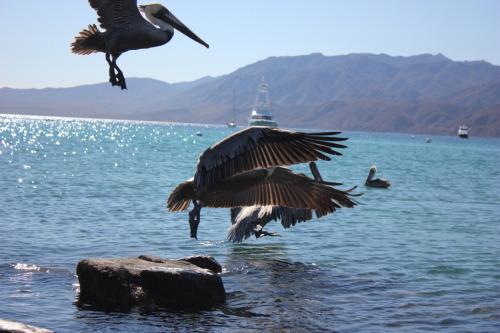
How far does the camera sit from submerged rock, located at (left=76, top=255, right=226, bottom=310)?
8.30 meters

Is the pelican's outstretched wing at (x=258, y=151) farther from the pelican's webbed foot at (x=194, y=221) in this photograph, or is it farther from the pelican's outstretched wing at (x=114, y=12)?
the pelican's outstretched wing at (x=114, y=12)

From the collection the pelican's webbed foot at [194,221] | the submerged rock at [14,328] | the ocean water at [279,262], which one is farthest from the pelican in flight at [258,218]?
the submerged rock at [14,328]

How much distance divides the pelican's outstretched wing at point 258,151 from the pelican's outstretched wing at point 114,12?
185 cm

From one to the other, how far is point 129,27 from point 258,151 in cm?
208

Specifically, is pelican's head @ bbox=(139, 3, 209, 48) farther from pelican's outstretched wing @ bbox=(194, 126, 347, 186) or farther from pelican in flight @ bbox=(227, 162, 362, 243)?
pelican in flight @ bbox=(227, 162, 362, 243)

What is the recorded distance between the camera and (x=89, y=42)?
6051 millimetres

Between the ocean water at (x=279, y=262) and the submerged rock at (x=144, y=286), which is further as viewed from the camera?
the submerged rock at (x=144, y=286)

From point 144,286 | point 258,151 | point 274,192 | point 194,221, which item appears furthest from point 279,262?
point 258,151

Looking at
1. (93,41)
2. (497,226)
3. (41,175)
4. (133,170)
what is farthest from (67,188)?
(93,41)

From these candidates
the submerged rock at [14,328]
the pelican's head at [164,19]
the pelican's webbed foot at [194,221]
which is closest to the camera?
the pelican's head at [164,19]

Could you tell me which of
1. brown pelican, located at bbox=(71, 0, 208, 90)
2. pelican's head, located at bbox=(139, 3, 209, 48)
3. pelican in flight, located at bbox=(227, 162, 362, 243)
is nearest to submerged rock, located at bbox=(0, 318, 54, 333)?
brown pelican, located at bbox=(71, 0, 208, 90)

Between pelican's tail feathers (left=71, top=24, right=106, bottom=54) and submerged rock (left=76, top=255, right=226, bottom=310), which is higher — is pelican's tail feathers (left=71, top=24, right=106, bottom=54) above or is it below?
above

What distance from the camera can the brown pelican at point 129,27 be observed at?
5285mm

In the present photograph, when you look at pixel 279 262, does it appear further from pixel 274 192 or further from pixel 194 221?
pixel 194 221
